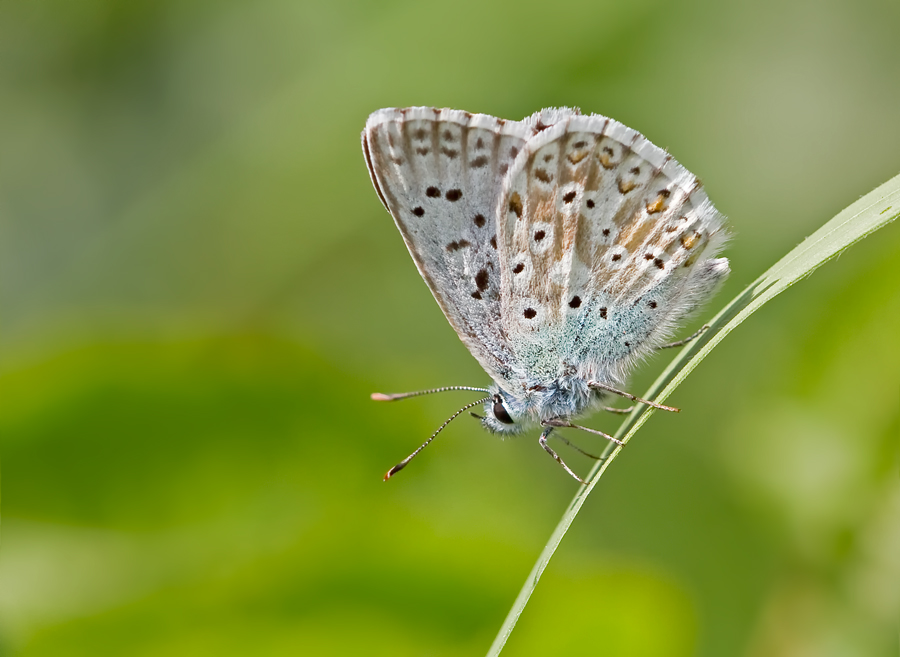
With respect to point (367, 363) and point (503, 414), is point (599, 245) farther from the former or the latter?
point (367, 363)

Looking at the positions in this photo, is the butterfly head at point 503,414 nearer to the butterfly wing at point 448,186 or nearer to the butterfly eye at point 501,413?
the butterfly eye at point 501,413

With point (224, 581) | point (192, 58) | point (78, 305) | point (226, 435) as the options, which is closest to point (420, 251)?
point (226, 435)

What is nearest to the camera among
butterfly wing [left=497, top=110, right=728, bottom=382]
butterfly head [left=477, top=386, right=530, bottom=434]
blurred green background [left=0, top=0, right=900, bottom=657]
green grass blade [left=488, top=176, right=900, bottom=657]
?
green grass blade [left=488, top=176, right=900, bottom=657]

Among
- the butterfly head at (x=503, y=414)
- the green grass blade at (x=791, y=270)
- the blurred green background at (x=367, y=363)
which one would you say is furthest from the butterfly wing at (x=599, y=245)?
the green grass blade at (x=791, y=270)

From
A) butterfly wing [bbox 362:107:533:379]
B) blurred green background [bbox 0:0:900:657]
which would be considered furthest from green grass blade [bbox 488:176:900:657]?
butterfly wing [bbox 362:107:533:379]

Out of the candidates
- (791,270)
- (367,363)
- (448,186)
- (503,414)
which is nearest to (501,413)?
(503,414)

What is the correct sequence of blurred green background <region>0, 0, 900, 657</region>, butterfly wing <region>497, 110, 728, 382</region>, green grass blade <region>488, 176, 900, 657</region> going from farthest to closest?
butterfly wing <region>497, 110, 728, 382</region>
blurred green background <region>0, 0, 900, 657</region>
green grass blade <region>488, 176, 900, 657</region>

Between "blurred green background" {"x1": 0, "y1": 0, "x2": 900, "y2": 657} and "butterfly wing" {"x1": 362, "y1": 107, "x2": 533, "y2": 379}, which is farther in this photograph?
"butterfly wing" {"x1": 362, "y1": 107, "x2": 533, "y2": 379}

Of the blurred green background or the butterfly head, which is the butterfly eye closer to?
the butterfly head
